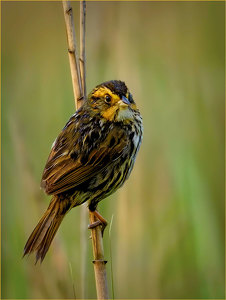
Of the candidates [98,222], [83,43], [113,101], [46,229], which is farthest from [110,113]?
[46,229]

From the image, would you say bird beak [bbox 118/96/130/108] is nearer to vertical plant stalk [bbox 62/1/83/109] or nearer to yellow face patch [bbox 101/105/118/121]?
yellow face patch [bbox 101/105/118/121]

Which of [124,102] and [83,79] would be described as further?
[124,102]

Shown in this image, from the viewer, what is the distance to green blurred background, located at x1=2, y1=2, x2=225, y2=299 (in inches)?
133

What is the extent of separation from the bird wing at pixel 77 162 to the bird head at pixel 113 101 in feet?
0.32

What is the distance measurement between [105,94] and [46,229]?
805mm

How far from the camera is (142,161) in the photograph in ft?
12.7

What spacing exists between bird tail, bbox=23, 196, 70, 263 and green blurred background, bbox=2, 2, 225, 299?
0.22 meters

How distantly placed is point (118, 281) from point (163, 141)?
0.96 meters

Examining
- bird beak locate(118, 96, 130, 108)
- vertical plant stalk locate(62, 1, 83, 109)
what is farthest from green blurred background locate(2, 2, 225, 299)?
vertical plant stalk locate(62, 1, 83, 109)

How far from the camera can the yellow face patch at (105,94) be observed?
311 centimetres

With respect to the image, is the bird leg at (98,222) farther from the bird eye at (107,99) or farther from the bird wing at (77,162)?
the bird eye at (107,99)

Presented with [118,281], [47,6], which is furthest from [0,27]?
[118,281]

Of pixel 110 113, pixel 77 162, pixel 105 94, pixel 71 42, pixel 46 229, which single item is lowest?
pixel 46 229

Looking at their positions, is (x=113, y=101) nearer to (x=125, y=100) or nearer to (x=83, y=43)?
(x=125, y=100)
